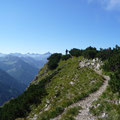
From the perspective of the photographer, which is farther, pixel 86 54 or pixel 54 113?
pixel 86 54

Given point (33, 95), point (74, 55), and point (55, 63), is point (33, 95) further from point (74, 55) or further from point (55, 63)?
point (74, 55)

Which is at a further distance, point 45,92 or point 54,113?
point 45,92

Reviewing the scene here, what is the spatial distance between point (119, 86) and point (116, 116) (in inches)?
239

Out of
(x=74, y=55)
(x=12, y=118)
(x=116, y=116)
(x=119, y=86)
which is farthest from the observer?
(x=74, y=55)

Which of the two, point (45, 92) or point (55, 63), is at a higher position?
point (55, 63)

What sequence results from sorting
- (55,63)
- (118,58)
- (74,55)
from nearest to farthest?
(118,58)
(55,63)
(74,55)

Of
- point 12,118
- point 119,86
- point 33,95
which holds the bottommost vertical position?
point 12,118

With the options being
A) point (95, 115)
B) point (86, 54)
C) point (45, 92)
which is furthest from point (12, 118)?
point (86, 54)

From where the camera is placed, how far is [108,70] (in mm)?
35781

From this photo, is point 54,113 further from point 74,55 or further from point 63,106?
point 74,55

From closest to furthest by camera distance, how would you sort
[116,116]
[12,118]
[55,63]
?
1. [116,116]
2. [12,118]
3. [55,63]

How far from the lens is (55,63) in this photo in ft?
217

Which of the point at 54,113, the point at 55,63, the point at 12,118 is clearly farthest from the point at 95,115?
the point at 55,63

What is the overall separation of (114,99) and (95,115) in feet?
12.8
